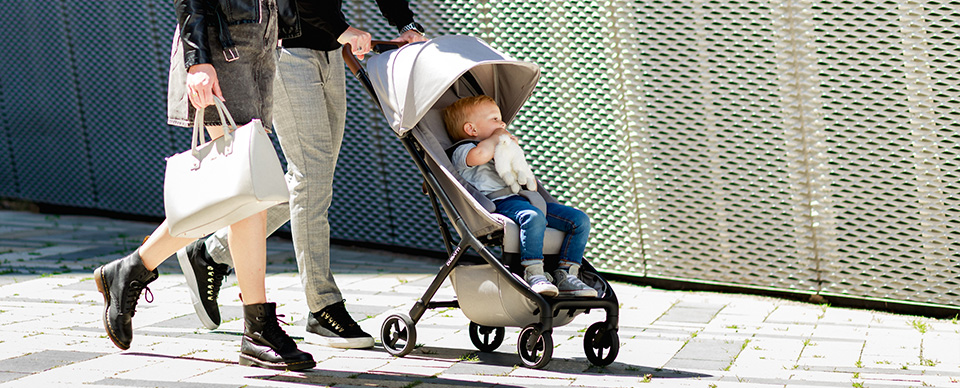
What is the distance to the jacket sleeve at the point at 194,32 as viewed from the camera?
3.62 metres

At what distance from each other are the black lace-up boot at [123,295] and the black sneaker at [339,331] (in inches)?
27.5

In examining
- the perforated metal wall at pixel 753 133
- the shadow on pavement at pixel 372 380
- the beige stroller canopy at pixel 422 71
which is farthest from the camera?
the perforated metal wall at pixel 753 133

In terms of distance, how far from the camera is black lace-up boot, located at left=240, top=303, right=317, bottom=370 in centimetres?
386

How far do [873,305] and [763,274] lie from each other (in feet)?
1.86

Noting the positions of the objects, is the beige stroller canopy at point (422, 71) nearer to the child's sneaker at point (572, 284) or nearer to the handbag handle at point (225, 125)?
the handbag handle at point (225, 125)

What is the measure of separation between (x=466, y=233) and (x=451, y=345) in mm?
705

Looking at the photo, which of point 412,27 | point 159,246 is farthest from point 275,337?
point 412,27

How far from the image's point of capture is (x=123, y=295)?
164 inches

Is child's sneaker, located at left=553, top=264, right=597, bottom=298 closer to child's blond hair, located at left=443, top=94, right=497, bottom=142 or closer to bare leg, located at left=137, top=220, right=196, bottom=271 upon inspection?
child's blond hair, located at left=443, top=94, right=497, bottom=142

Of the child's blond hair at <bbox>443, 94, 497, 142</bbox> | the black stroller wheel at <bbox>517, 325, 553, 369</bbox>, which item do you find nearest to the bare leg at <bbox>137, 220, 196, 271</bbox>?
the child's blond hair at <bbox>443, 94, 497, 142</bbox>

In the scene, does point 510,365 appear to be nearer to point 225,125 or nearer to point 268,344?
point 268,344

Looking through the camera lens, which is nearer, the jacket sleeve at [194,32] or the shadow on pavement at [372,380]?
the jacket sleeve at [194,32]

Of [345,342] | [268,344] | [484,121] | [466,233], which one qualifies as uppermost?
[484,121]

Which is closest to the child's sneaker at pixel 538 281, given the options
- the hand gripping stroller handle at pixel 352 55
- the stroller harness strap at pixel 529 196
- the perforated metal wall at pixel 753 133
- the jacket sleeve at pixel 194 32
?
the stroller harness strap at pixel 529 196
